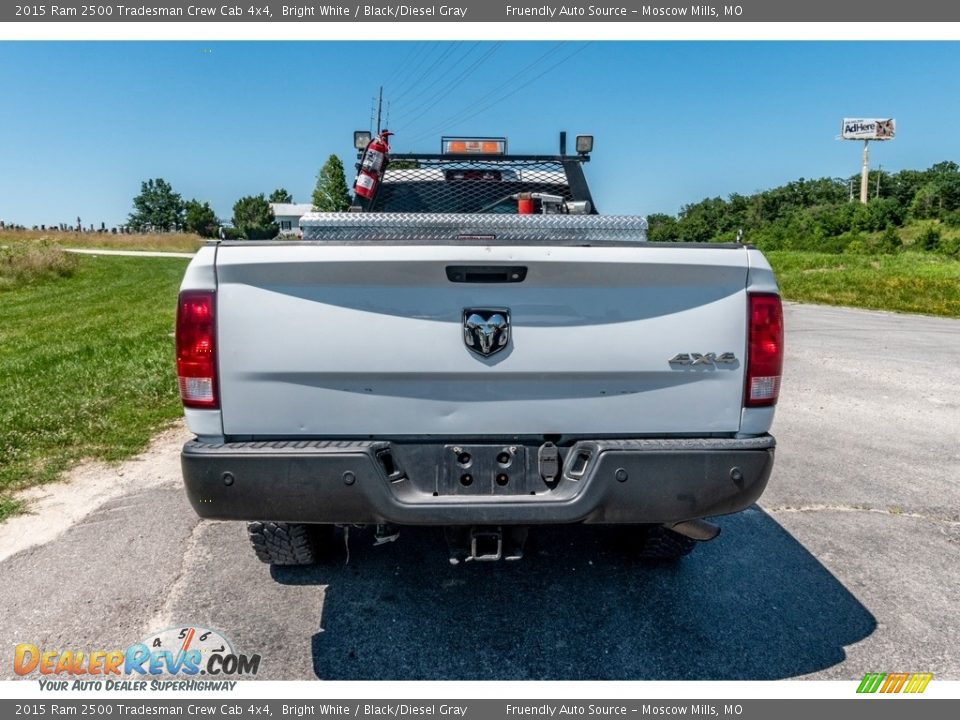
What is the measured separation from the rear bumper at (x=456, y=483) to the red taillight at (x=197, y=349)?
0.19 m

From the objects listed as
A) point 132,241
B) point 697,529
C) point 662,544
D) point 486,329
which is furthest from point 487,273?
point 132,241

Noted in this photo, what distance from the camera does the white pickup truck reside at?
2510 mm

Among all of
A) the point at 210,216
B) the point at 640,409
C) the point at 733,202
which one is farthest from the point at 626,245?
the point at 733,202

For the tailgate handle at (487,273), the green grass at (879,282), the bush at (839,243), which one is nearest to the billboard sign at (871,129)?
the bush at (839,243)

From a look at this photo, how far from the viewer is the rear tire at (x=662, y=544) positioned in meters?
3.40

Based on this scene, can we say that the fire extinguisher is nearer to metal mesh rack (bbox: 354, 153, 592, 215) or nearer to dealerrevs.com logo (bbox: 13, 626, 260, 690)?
metal mesh rack (bbox: 354, 153, 592, 215)

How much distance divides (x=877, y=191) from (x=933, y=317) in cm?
7098

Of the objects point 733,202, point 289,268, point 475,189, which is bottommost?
point 289,268

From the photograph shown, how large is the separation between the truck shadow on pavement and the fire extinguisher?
261 centimetres

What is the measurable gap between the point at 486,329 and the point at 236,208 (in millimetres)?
82064

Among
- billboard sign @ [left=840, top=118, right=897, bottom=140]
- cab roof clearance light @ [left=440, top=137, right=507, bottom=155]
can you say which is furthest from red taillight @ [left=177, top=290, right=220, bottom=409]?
billboard sign @ [left=840, top=118, right=897, bottom=140]

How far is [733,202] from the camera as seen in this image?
267 feet

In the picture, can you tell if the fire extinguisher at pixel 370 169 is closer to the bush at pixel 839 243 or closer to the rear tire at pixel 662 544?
the rear tire at pixel 662 544

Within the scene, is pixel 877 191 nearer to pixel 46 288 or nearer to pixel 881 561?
pixel 46 288
